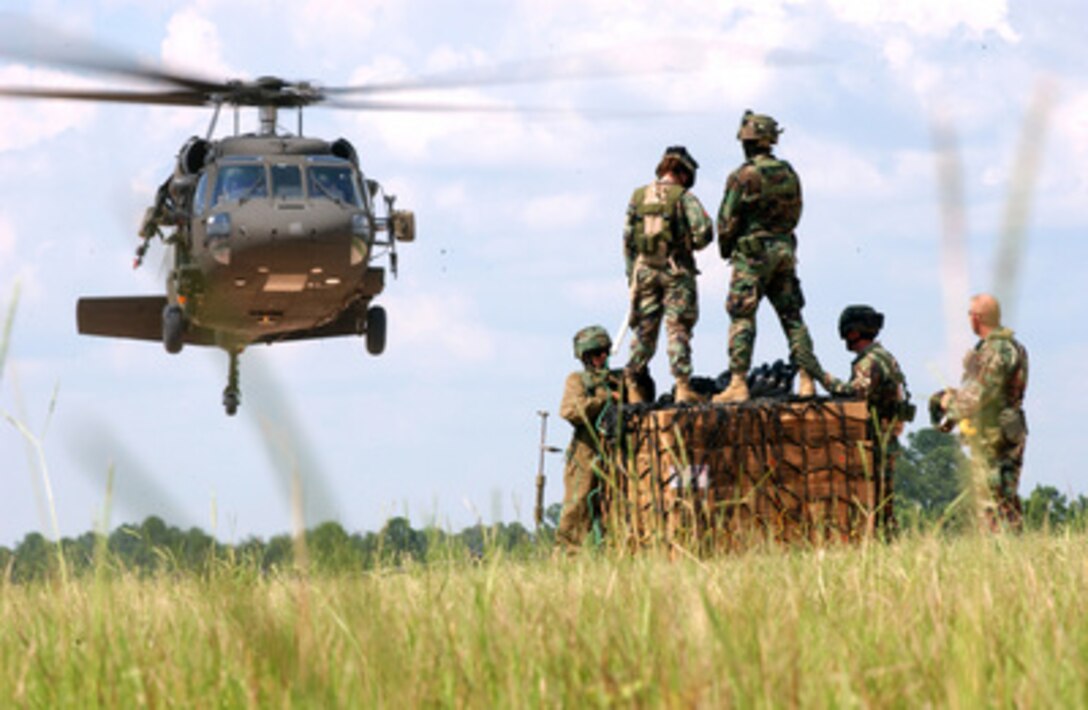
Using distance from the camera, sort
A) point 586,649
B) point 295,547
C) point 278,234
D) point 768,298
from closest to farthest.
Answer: point 295,547, point 586,649, point 768,298, point 278,234

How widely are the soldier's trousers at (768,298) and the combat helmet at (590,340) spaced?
37.3 inches

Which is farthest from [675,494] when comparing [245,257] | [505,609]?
[245,257]

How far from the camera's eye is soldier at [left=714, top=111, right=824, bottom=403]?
10336 millimetres

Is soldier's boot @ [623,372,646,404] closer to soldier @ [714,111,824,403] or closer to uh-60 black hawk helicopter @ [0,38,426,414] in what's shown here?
soldier @ [714,111,824,403]

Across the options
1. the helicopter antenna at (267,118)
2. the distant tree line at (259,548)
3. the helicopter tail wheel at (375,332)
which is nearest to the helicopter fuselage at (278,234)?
the helicopter antenna at (267,118)

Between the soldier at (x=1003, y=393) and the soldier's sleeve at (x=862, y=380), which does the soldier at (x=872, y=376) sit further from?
the soldier at (x=1003, y=393)

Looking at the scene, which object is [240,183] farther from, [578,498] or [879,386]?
[879,386]

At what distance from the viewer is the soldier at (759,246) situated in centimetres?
1034

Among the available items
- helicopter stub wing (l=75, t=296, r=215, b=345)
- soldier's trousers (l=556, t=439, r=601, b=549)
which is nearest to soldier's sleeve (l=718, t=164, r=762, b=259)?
soldier's trousers (l=556, t=439, r=601, b=549)

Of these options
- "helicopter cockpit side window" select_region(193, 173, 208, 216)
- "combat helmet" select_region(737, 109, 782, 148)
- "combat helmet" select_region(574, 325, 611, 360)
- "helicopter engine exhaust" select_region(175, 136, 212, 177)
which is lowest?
"combat helmet" select_region(574, 325, 611, 360)

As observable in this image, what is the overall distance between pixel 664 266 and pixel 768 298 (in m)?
0.88

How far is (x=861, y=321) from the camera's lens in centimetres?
1034

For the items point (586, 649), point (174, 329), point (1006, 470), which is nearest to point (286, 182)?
point (174, 329)

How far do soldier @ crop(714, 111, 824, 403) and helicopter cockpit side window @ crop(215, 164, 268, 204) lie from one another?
353 inches
